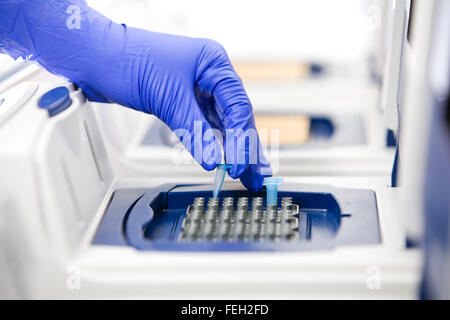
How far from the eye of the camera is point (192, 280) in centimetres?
76

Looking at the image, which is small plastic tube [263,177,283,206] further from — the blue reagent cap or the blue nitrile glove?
the blue reagent cap

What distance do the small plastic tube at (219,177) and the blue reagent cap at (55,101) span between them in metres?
0.30

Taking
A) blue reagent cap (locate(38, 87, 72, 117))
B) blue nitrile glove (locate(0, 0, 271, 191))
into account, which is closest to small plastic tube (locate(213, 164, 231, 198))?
blue nitrile glove (locate(0, 0, 271, 191))

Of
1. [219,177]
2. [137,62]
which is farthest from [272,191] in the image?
[137,62]

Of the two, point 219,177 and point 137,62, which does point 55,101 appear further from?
point 219,177

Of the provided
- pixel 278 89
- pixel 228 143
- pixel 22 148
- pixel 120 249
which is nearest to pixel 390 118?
pixel 228 143

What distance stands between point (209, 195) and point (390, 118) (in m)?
0.41

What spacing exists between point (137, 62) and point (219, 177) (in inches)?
11.0

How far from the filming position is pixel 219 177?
0.96 m

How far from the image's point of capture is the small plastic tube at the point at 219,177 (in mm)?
953

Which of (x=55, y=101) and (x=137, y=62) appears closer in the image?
(x=55, y=101)

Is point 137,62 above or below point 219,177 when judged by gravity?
above

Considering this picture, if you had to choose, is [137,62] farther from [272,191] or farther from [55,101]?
[272,191]
